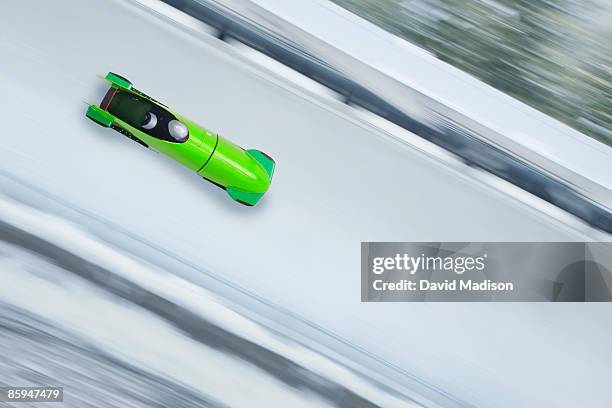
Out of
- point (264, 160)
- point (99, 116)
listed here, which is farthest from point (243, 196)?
point (99, 116)

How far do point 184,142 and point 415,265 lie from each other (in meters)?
1.43

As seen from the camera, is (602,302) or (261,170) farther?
(602,302)

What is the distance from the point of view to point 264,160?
10.8 ft

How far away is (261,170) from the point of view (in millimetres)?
3260

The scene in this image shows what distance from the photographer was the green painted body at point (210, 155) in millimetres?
3092

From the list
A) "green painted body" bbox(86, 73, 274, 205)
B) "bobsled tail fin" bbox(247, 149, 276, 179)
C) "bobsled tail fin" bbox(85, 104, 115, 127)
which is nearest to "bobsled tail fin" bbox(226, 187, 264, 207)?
"green painted body" bbox(86, 73, 274, 205)

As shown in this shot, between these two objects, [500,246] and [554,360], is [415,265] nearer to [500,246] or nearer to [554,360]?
[500,246]

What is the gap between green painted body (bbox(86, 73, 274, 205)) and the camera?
3092mm

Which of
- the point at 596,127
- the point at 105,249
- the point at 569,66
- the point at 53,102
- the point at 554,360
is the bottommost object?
the point at 105,249

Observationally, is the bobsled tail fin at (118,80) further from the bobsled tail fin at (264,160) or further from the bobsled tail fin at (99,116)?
the bobsled tail fin at (264,160)

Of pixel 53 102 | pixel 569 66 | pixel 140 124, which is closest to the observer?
pixel 140 124

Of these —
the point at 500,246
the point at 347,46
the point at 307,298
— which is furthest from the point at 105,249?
the point at 500,246

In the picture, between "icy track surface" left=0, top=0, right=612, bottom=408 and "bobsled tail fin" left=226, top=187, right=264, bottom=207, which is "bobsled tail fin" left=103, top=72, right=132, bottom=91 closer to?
"icy track surface" left=0, top=0, right=612, bottom=408

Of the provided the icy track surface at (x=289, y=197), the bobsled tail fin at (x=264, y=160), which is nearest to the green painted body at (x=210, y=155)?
the bobsled tail fin at (x=264, y=160)
